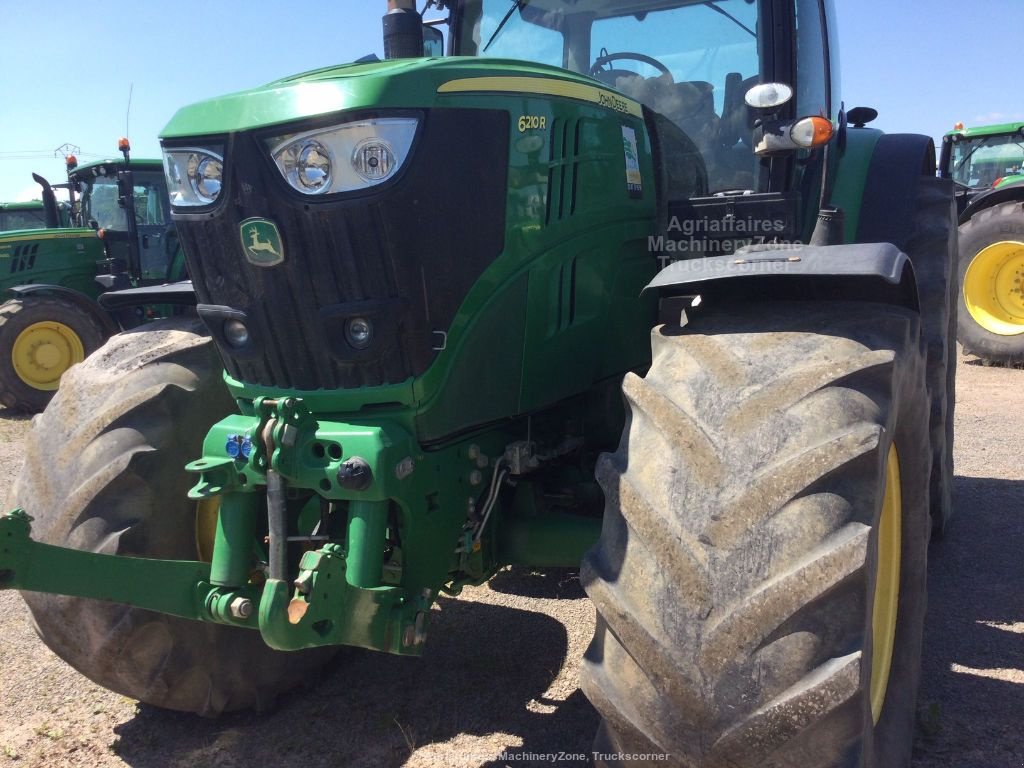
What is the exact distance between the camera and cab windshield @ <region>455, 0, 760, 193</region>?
3312 millimetres

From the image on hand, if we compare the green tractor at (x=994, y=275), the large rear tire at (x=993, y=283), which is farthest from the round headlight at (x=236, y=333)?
the large rear tire at (x=993, y=283)

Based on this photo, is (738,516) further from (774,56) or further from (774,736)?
(774,56)

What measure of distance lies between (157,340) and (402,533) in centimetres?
120

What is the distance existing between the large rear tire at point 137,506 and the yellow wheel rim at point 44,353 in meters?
7.46

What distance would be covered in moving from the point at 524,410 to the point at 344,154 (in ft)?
3.00

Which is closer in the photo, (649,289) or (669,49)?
(649,289)

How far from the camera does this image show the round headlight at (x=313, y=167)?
218 cm

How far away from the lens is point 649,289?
7.54 ft

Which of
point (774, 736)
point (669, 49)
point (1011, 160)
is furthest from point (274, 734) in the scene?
point (1011, 160)

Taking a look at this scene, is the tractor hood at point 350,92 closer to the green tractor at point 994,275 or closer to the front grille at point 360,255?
the front grille at point 360,255

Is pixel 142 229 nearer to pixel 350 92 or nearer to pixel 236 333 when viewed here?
pixel 236 333

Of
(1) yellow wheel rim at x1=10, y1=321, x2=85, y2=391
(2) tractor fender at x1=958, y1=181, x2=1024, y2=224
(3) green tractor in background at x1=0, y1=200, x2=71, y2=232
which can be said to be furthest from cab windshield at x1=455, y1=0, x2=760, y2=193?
(3) green tractor in background at x1=0, y1=200, x2=71, y2=232

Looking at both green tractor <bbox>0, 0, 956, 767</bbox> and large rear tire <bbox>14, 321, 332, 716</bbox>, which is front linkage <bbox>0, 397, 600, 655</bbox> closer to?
green tractor <bbox>0, 0, 956, 767</bbox>

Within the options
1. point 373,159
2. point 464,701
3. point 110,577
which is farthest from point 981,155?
point 110,577
